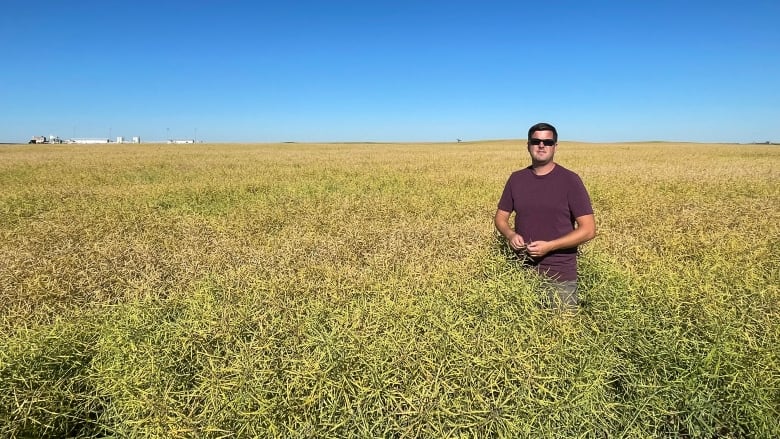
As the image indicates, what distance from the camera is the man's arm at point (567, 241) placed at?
144 inches

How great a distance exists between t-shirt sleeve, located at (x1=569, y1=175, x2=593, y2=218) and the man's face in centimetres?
31

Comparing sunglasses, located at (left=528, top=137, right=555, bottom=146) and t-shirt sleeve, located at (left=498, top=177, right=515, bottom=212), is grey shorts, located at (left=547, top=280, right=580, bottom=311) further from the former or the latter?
sunglasses, located at (left=528, top=137, right=555, bottom=146)

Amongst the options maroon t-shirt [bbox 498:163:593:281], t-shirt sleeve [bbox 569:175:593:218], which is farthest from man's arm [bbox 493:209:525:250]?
t-shirt sleeve [bbox 569:175:593:218]

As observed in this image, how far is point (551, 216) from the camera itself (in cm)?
385

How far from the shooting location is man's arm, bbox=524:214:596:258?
144 inches

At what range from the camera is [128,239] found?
6.18m

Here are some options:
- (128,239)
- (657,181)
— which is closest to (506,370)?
(128,239)

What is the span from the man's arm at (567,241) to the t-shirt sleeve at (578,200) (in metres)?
0.05

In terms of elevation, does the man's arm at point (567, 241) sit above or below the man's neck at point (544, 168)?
below

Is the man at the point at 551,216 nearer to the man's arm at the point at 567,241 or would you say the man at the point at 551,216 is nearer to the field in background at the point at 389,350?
the man's arm at the point at 567,241

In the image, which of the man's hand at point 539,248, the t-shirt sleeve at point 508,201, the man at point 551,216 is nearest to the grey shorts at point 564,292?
the man at point 551,216

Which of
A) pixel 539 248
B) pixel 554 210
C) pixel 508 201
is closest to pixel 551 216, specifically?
pixel 554 210

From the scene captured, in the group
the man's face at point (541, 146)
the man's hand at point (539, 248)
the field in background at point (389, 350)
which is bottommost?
the field in background at point (389, 350)

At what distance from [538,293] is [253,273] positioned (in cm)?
245
